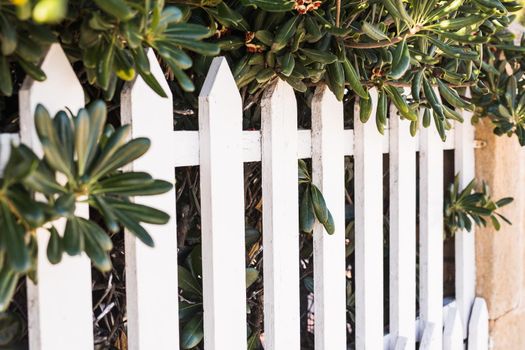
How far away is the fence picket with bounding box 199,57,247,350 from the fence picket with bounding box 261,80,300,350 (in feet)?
0.35

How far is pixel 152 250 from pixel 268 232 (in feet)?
1.14

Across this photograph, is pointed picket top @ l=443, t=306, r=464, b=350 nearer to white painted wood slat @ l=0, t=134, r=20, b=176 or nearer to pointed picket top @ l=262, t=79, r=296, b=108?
pointed picket top @ l=262, t=79, r=296, b=108

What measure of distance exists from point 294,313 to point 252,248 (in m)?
0.19

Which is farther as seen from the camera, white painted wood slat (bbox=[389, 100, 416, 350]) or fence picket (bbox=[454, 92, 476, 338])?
fence picket (bbox=[454, 92, 476, 338])

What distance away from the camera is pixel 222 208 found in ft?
4.07

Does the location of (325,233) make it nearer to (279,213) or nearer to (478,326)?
(279,213)

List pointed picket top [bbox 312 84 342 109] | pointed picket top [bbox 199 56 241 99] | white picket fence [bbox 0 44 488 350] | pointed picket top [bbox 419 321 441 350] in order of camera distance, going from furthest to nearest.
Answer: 1. pointed picket top [bbox 419 321 441 350]
2. pointed picket top [bbox 312 84 342 109]
3. pointed picket top [bbox 199 56 241 99]
4. white picket fence [bbox 0 44 488 350]

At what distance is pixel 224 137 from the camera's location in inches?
48.9

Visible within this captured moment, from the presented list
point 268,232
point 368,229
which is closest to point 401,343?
point 368,229

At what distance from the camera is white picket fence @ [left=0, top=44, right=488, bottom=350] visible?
100cm

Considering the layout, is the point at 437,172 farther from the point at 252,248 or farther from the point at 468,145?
the point at 252,248

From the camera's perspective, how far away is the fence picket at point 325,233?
1.52m

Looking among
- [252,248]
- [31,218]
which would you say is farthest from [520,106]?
[31,218]

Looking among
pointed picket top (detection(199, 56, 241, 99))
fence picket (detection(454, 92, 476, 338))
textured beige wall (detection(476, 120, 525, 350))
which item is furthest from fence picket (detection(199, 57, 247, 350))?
textured beige wall (detection(476, 120, 525, 350))
